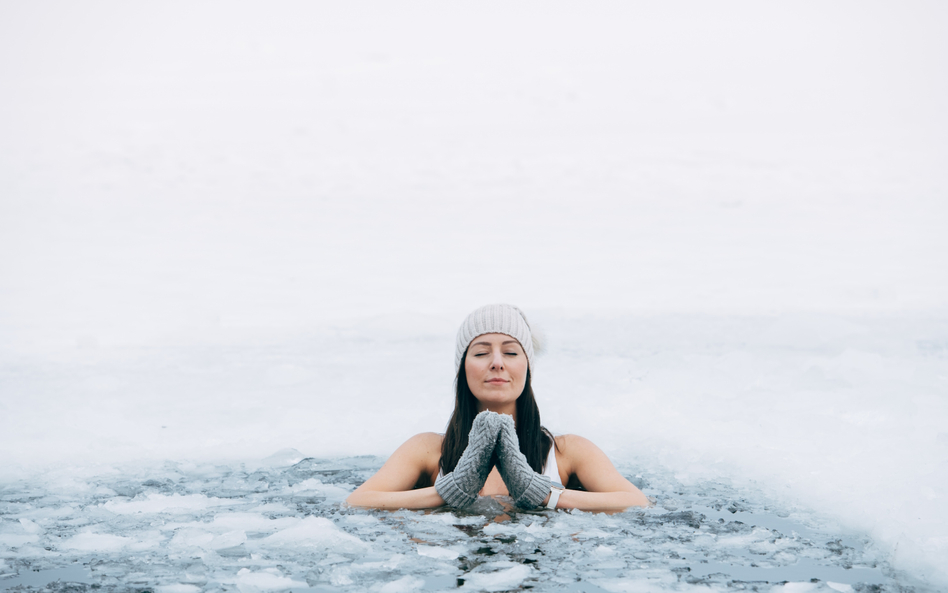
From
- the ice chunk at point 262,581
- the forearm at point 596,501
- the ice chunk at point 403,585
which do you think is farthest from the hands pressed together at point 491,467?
the ice chunk at point 262,581

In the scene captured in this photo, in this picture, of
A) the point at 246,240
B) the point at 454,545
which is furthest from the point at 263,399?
the point at 246,240

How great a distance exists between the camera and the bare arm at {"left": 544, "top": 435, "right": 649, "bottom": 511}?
3.76 meters

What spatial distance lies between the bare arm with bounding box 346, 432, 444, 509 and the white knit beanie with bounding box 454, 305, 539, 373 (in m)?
0.42

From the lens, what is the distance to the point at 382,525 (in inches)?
143

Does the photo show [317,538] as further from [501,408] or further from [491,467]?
[501,408]

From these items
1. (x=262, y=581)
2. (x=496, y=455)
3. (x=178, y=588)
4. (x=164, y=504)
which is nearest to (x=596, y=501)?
(x=496, y=455)

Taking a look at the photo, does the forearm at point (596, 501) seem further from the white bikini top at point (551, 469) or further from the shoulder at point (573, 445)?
the shoulder at point (573, 445)

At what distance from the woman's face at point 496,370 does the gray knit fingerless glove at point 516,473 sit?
0.28 metres

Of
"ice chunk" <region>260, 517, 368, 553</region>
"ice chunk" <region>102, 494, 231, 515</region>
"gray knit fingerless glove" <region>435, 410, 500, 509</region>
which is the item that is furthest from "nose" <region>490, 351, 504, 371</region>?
"ice chunk" <region>102, 494, 231, 515</region>

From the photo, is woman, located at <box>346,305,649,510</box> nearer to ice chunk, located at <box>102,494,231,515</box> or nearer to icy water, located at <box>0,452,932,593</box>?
icy water, located at <box>0,452,932,593</box>

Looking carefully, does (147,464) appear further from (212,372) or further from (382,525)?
(212,372)

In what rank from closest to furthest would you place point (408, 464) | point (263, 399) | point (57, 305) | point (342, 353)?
1. point (408, 464)
2. point (263, 399)
3. point (342, 353)
4. point (57, 305)

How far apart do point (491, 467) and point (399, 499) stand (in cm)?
47

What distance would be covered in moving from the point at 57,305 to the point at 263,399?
20.2ft
